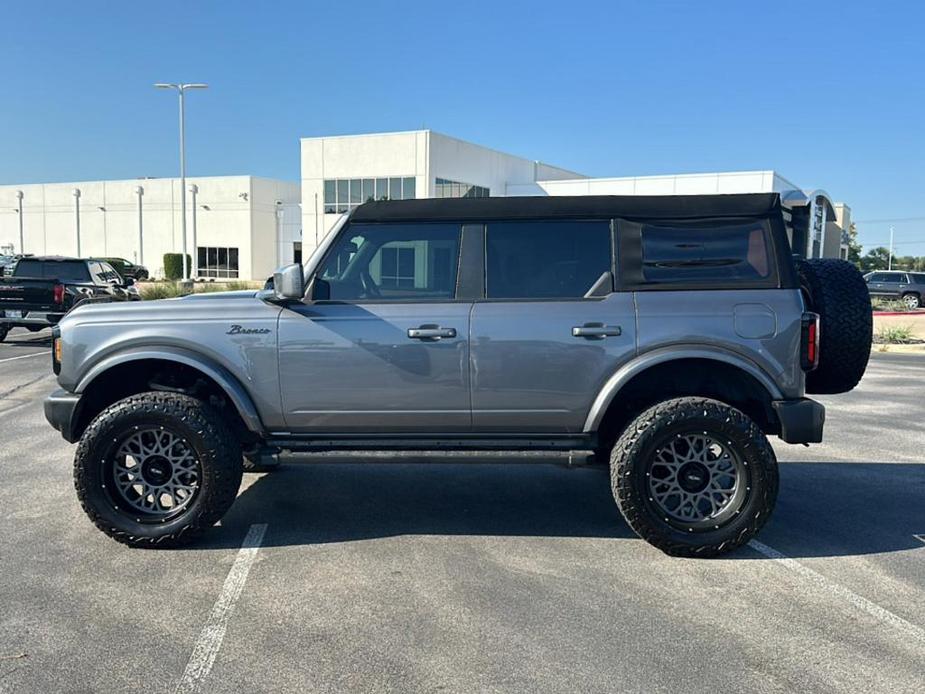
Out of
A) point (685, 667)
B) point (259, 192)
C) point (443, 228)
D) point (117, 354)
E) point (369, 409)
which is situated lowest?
point (685, 667)

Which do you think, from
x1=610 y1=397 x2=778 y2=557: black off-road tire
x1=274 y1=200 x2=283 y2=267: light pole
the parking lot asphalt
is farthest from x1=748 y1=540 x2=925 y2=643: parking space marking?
x1=274 y1=200 x2=283 y2=267: light pole

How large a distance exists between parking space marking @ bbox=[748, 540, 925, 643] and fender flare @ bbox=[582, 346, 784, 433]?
97cm

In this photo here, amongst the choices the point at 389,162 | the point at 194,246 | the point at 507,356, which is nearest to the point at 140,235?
the point at 194,246

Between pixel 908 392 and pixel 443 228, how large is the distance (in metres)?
9.15

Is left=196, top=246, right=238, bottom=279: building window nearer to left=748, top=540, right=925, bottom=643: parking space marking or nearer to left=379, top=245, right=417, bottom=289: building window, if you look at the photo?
left=379, top=245, right=417, bottom=289: building window

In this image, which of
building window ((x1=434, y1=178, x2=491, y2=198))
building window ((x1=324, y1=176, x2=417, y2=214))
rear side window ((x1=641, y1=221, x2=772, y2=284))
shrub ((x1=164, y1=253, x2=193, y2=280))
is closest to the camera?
rear side window ((x1=641, y1=221, x2=772, y2=284))

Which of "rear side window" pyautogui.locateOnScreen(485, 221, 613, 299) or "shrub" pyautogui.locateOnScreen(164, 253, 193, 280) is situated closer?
"rear side window" pyautogui.locateOnScreen(485, 221, 613, 299)

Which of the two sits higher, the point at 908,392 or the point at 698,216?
the point at 698,216

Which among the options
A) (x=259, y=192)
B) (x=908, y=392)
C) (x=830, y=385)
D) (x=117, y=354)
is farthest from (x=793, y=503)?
(x=259, y=192)

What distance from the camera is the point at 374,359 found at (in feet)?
14.6

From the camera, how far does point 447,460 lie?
4527mm

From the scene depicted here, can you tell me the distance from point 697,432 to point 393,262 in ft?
7.04

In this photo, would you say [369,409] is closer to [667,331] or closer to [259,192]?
[667,331]

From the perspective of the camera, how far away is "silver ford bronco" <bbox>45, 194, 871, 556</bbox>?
4383 mm
